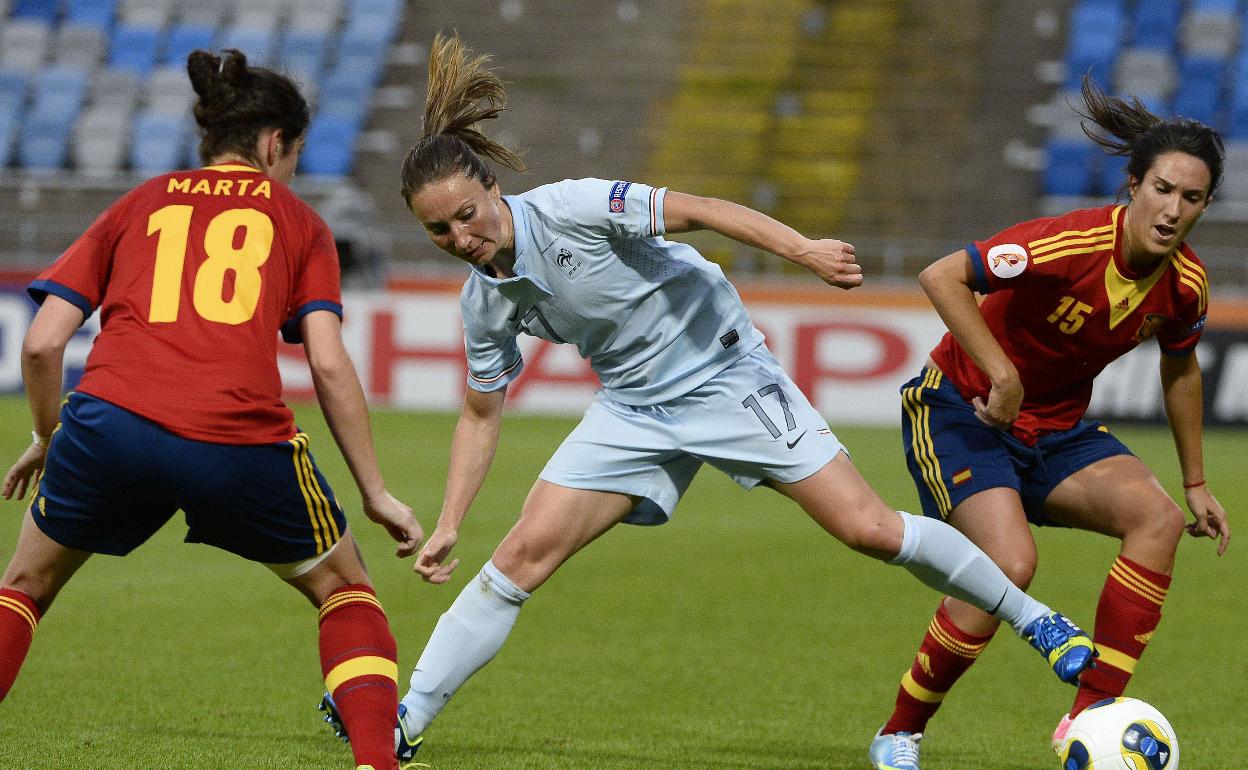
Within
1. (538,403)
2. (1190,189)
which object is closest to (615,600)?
(1190,189)

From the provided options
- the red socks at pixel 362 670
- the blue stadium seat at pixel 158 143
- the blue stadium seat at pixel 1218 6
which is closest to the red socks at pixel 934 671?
the red socks at pixel 362 670

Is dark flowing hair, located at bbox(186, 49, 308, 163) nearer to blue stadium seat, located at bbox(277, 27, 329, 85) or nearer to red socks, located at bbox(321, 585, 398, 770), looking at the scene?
red socks, located at bbox(321, 585, 398, 770)

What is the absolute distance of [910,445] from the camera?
4.93 metres

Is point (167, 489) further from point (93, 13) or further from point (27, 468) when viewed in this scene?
point (93, 13)

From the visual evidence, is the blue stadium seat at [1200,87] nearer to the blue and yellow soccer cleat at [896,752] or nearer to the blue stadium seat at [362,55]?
the blue stadium seat at [362,55]

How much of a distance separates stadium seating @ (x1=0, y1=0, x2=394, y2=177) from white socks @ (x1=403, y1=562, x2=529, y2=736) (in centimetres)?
1640

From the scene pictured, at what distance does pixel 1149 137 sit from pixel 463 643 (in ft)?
7.79

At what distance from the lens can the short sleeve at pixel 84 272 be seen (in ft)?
12.1

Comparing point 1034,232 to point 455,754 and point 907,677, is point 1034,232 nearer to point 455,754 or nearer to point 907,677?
point 907,677

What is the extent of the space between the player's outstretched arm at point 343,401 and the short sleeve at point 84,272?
19.1 inches

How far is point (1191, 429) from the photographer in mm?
4914

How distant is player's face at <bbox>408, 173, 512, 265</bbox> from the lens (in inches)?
161

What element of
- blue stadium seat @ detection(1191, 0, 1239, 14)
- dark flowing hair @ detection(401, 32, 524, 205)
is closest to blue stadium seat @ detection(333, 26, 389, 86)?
blue stadium seat @ detection(1191, 0, 1239, 14)

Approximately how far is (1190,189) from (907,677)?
5.37 feet
